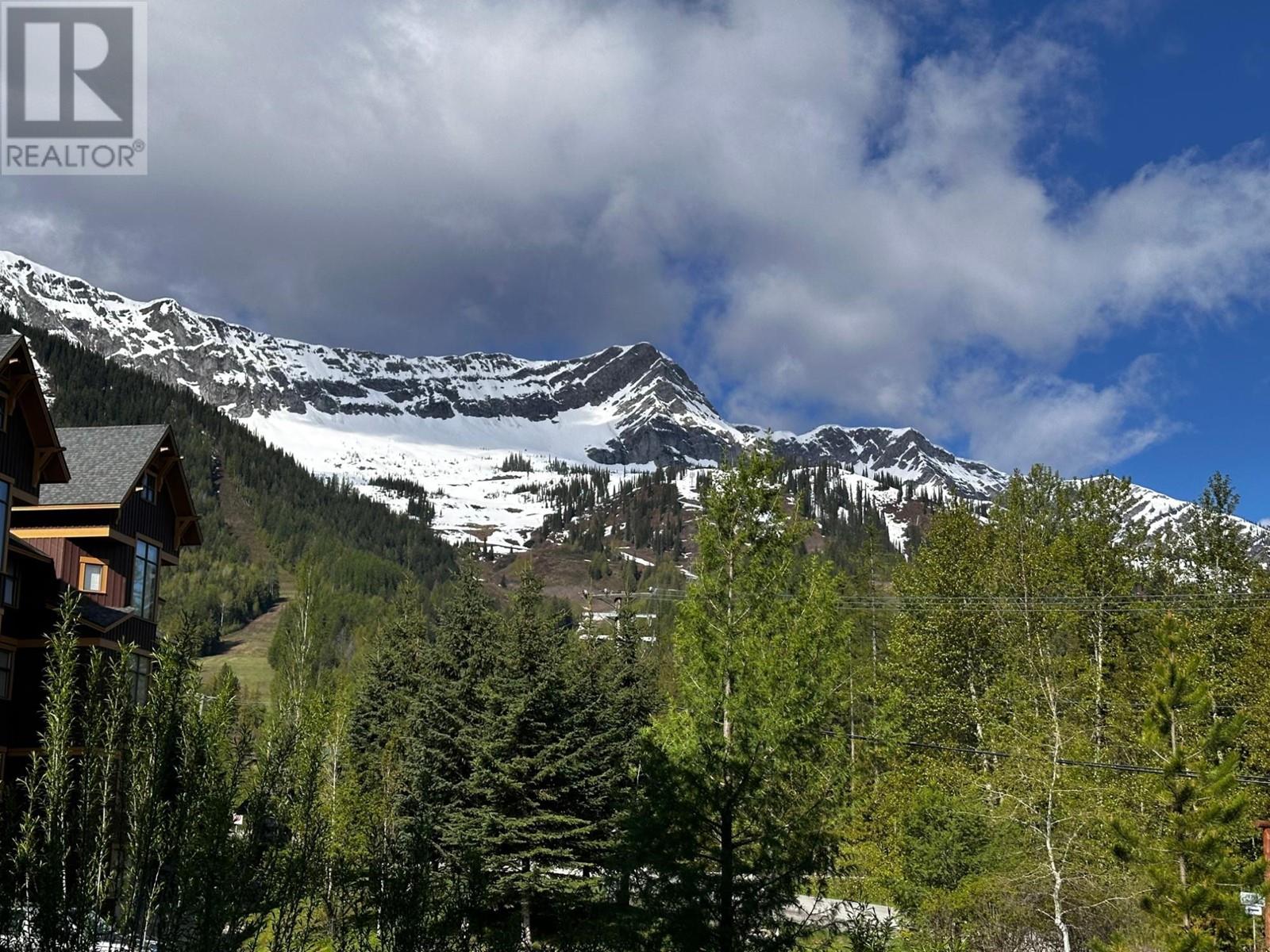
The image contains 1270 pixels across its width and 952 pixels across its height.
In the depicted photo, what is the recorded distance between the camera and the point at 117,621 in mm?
26828

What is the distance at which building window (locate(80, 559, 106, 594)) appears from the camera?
91.4 feet

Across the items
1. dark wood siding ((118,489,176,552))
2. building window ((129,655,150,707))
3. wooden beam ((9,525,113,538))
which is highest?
dark wood siding ((118,489,176,552))

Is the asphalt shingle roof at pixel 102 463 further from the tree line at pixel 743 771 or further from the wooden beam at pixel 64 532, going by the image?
the tree line at pixel 743 771

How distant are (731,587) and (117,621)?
1679 cm

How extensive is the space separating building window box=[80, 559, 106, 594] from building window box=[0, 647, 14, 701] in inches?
125

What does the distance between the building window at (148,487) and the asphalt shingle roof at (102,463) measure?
2.64ft

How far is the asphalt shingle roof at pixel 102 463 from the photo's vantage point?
92.2 ft

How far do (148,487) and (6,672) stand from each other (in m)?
7.40

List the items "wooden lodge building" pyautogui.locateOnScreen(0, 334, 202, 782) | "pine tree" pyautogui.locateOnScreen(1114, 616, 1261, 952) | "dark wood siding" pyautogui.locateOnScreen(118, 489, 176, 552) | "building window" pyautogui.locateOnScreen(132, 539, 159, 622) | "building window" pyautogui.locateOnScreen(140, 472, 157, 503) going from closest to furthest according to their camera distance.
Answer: "pine tree" pyautogui.locateOnScreen(1114, 616, 1261, 952) < "wooden lodge building" pyautogui.locateOnScreen(0, 334, 202, 782) < "dark wood siding" pyautogui.locateOnScreen(118, 489, 176, 552) < "building window" pyautogui.locateOnScreen(132, 539, 159, 622) < "building window" pyautogui.locateOnScreen(140, 472, 157, 503)

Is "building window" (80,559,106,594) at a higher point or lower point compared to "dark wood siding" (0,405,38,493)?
lower

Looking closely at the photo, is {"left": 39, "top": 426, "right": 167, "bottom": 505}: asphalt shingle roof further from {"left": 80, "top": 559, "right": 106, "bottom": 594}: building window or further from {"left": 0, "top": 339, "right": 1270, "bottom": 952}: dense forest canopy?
{"left": 0, "top": 339, "right": 1270, "bottom": 952}: dense forest canopy

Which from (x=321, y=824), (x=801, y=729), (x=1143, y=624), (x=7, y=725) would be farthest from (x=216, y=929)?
(x=1143, y=624)

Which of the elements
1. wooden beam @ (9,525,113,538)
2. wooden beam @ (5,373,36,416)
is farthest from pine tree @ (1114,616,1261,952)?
wooden beam @ (5,373,36,416)

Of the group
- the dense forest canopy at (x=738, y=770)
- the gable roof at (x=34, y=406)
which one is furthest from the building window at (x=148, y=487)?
the dense forest canopy at (x=738, y=770)
